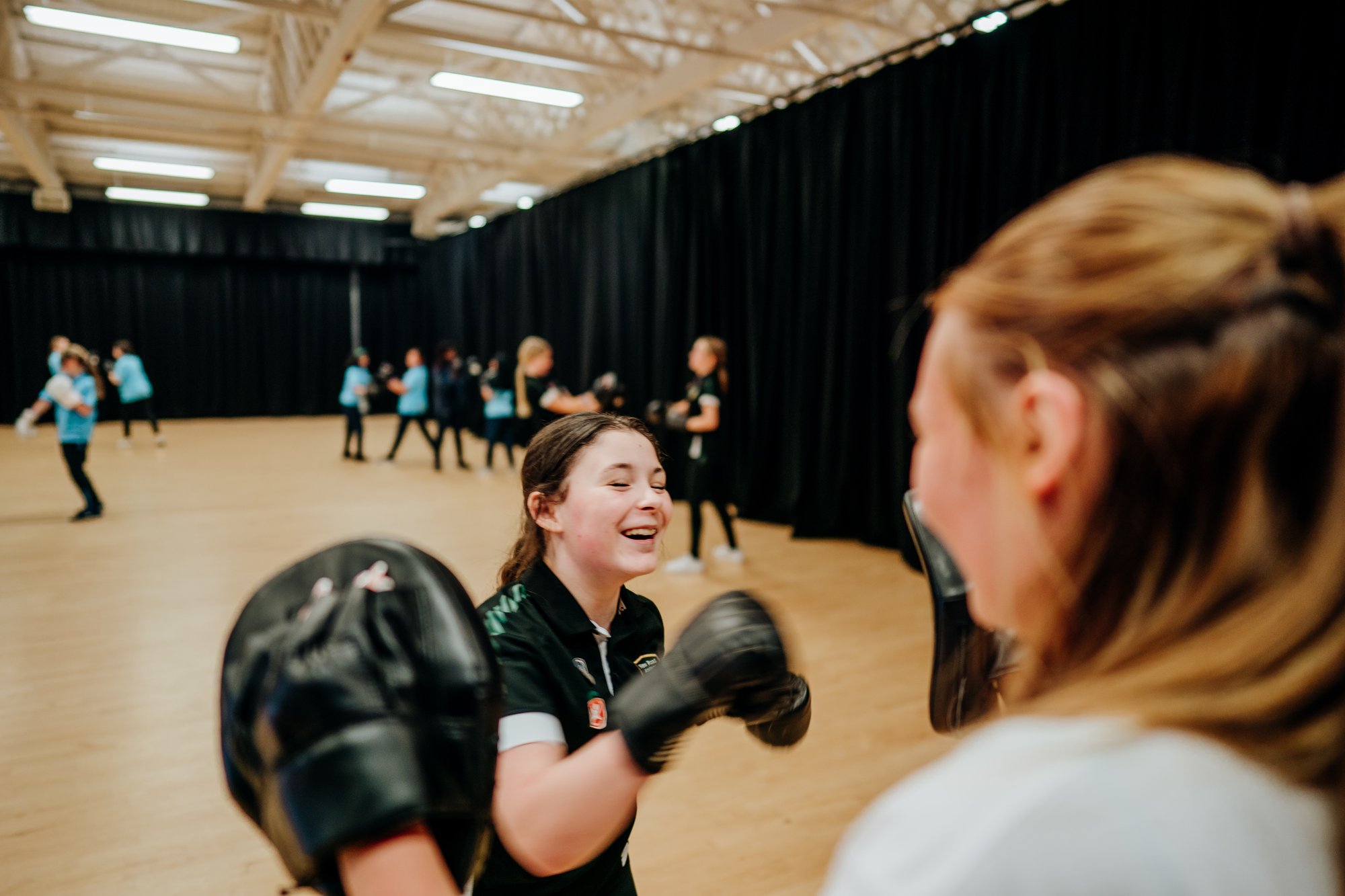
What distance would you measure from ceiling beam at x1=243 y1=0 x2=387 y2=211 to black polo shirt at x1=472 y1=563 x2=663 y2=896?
5639mm

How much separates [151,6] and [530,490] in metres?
9.01

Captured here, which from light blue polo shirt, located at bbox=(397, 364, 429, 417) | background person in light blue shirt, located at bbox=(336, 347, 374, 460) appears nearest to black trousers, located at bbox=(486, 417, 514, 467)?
light blue polo shirt, located at bbox=(397, 364, 429, 417)

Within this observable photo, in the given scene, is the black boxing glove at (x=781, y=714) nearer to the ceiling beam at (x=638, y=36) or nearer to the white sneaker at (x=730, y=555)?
the white sneaker at (x=730, y=555)

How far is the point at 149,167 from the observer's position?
36.9 feet

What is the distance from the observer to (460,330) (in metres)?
14.7

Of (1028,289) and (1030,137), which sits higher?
(1030,137)

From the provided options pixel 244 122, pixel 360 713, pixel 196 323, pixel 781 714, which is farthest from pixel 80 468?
pixel 196 323

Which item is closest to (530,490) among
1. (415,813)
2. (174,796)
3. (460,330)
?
(415,813)

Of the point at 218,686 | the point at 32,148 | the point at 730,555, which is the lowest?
the point at 730,555

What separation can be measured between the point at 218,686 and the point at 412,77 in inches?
314

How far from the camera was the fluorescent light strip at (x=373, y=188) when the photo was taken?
11.9m

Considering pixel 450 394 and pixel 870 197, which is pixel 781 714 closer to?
pixel 870 197

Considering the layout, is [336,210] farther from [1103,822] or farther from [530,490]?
[1103,822]

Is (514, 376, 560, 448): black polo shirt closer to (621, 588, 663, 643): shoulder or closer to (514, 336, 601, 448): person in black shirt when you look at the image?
(514, 336, 601, 448): person in black shirt
